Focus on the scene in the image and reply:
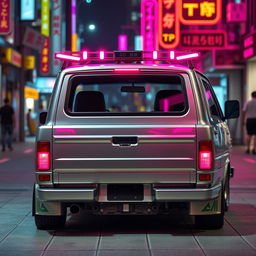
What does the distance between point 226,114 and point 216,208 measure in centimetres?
175

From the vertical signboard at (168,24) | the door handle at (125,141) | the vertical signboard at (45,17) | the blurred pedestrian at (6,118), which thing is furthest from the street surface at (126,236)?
the vertical signboard at (45,17)

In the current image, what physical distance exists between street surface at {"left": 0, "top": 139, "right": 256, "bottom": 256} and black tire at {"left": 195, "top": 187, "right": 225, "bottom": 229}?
0.26ft

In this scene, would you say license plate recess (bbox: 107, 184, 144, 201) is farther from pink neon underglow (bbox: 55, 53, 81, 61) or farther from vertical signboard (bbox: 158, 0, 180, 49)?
vertical signboard (bbox: 158, 0, 180, 49)

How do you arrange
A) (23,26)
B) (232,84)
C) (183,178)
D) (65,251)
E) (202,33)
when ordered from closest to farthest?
(65,251) → (183,178) → (202,33) → (232,84) → (23,26)

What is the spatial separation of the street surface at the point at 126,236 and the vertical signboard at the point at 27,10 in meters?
17.0

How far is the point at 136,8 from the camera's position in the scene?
107812 mm

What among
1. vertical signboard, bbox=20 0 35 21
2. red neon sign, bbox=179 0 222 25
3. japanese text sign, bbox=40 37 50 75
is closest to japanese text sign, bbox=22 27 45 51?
vertical signboard, bbox=20 0 35 21

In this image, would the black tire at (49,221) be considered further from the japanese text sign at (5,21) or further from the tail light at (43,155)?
the japanese text sign at (5,21)

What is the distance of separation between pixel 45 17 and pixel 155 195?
25.9m

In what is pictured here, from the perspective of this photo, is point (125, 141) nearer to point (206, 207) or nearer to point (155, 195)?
point (155, 195)

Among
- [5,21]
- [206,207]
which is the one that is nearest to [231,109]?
[206,207]

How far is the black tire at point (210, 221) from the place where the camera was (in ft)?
22.7

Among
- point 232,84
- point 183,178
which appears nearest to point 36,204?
point 183,178

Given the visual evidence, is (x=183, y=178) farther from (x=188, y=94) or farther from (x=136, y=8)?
(x=136, y=8)
